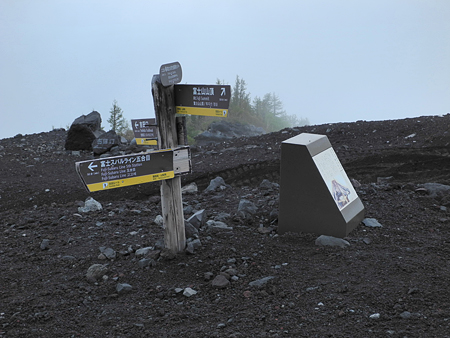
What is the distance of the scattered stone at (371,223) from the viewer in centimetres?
586

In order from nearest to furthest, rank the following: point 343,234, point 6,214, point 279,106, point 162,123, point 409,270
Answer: point 409,270 → point 162,123 → point 343,234 → point 6,214 → point 279,106

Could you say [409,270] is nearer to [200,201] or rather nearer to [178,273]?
[178,273]

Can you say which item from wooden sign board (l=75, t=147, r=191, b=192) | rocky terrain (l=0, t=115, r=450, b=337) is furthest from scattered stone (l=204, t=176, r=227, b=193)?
wooden sign board (l=75, t=147, r=191, b=192)

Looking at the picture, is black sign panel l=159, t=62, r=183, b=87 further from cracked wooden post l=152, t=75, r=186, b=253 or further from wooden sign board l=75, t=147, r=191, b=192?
wooden sign board l=75, t=147, r=191, b=192

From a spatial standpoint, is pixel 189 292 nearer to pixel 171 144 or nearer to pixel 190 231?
pixel 190 231

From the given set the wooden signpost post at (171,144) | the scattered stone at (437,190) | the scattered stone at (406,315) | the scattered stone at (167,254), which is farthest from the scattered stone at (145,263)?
the scattered stone at (437,190)

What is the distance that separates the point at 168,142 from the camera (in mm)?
4980

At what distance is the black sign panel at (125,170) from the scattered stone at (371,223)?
276 cm

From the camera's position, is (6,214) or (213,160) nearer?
(6,214)

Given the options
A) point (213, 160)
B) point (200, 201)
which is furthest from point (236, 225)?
point (213, 160)

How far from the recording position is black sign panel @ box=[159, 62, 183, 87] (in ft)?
15.8

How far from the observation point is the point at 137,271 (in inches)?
198

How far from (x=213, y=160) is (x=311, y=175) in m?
7.10

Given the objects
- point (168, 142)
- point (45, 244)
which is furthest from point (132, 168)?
point (45, 244)
